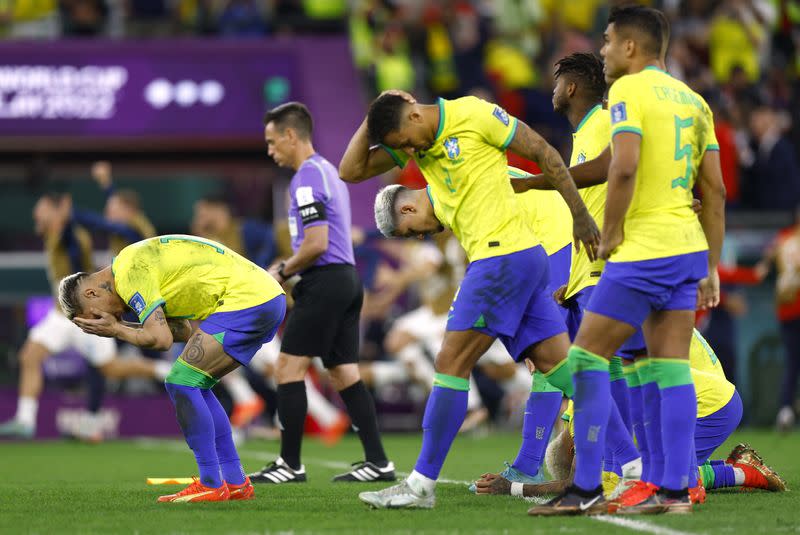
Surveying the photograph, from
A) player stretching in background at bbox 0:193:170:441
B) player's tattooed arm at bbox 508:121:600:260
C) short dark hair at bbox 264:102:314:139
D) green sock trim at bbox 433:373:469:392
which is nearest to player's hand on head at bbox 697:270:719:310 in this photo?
player's tattooed arm at bbox 508:121:600:260

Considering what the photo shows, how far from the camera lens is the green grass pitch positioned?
6.14 metres

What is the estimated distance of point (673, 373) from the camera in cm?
647

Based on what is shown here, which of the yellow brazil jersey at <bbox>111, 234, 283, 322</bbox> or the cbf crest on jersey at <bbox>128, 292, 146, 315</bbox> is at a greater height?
the yellow brazil jersey at <bbox>111, 234, 283, 322</bbox>

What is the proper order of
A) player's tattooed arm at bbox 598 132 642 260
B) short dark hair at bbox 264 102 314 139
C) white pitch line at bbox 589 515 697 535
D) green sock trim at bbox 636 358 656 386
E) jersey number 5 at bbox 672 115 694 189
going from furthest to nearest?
short dark hair at bbox 264 102 314 139 → green sock trim at bbox 636 358 656 386 → jersey number 5 at bbox 672 115 694 189 → player's tattooed arm at bbox 598 132 642 260 → white pitch line at bbox 589 515 697 535

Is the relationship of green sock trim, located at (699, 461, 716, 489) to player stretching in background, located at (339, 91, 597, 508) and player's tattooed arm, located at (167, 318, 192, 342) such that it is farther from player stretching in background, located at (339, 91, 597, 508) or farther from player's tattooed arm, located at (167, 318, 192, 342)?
player's tattooed arm, located at (167, 318, 192, 342)

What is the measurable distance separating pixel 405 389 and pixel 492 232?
982cm

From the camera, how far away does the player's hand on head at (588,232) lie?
6.71m

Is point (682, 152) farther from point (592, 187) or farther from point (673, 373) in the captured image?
point (592, 187)

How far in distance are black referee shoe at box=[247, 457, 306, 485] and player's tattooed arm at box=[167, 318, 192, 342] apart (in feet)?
4.98

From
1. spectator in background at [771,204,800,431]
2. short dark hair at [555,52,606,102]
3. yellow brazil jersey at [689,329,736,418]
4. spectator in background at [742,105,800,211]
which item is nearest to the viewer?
short dark hair at [555,52,606,102]

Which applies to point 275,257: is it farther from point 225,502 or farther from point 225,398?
point 225,502

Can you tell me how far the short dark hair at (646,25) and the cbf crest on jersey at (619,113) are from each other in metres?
0.37

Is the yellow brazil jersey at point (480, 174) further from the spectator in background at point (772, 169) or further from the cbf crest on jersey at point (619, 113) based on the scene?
the spectator in background at point (772, 169)

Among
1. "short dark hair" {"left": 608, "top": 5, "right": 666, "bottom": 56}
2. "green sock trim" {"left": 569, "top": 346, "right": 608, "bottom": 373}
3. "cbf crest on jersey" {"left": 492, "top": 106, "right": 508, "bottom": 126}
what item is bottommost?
"green sock trim" {"left": 569, "top": 346, "right": 608, "bottom": 373}
